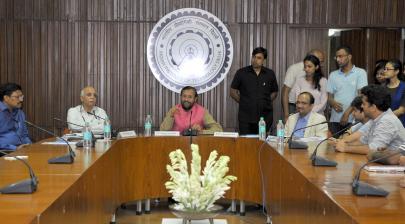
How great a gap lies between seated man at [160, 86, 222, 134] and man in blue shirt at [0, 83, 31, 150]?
1413mm

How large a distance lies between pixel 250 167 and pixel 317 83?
4.72 feet

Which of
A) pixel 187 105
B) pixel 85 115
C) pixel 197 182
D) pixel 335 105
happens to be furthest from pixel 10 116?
pixel 335 105

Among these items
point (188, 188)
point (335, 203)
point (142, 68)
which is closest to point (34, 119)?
point (142, 68)

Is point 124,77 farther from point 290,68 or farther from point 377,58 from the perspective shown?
point 377,58

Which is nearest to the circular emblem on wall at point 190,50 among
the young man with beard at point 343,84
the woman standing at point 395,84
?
the young man with beard at point 343,84

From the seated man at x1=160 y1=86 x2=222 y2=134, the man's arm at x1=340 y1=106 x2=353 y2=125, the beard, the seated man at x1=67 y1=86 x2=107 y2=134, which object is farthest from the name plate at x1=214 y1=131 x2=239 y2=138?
the man's arm at x1=340 y1=106 x2=353 y2=125

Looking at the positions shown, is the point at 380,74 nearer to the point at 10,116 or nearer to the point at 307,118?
the point at 307,118

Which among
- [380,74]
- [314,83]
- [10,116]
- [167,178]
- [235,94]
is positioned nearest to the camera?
[167,178]

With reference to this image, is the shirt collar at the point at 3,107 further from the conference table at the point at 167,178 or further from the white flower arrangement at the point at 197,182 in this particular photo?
the white flower arrangement at the point at 197,182

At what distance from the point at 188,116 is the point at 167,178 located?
868 millimetres

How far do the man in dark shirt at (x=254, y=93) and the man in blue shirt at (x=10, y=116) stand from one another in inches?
93.0

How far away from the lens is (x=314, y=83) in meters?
6.36

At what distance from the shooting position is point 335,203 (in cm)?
234

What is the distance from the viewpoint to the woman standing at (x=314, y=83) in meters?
6.21
